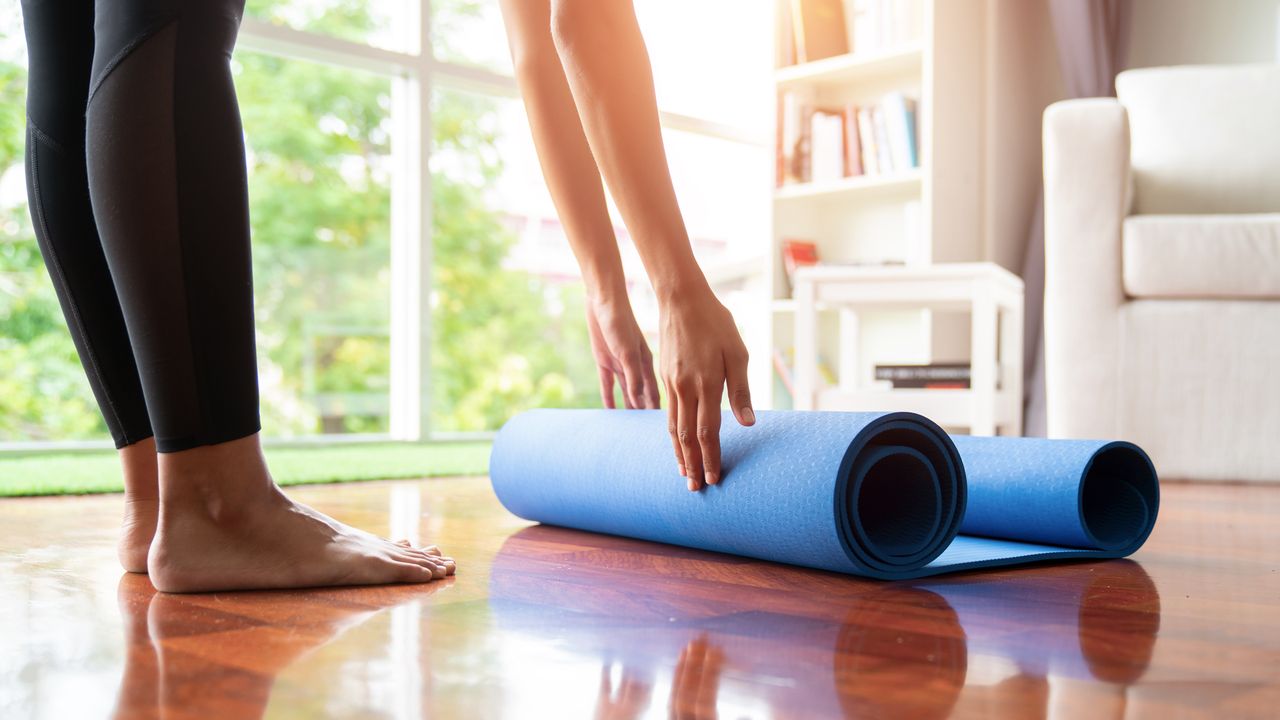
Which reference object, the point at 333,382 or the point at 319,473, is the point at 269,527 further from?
the point at 333,382

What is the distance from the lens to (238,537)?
99 cm

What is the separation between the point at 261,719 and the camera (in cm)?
60

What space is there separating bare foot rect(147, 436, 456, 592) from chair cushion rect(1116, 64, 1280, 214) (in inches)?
111

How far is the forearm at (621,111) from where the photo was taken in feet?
3.76

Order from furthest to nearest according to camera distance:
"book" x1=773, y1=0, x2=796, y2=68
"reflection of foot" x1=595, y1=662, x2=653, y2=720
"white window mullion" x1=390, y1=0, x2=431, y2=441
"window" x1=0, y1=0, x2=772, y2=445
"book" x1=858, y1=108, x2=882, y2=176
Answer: "book" x1=773, y1=0, x2=796, y2=68, "book" x1=858, y1=108, x2=882, y2=176, "white window mullion" x1=390, y1=0, x2=431, y2=441, "window" x1=0, y1=0, x2=772, y2=445, "reflection of foot" x1=595, y1=662, x2=653, y2=720

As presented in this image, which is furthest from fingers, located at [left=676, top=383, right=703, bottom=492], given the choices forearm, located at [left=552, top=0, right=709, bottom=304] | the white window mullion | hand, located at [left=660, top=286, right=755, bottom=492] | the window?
the white window mullion

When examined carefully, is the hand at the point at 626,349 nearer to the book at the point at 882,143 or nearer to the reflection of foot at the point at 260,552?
the reflection of foot at the point at 260,552

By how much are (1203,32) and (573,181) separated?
12.3 ft

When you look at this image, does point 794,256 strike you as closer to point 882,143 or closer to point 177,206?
point 882,143

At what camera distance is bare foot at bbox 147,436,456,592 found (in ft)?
3.19

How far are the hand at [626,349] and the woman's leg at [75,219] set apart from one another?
1.84ft

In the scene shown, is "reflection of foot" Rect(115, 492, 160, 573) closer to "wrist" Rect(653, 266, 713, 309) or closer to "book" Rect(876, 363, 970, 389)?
"wrist" Rect(653, 266, 713, 309)

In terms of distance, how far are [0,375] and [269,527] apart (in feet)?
9.40

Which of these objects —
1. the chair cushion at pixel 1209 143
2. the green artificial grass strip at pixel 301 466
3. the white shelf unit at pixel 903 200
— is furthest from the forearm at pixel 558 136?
the white shelf unit at pixel 903 200
